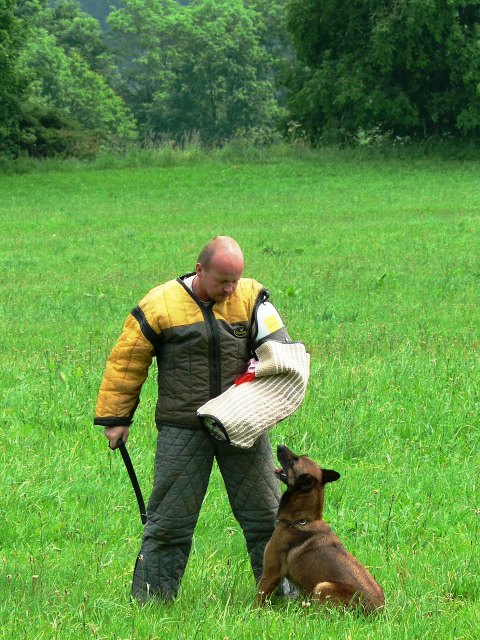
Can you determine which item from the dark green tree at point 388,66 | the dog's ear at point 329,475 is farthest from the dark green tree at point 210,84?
the dog's ear at point 329,475

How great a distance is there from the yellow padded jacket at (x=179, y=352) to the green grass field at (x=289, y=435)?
874 mm

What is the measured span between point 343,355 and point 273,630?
625 centimetres

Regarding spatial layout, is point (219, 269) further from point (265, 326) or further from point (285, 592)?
point (285, 592)

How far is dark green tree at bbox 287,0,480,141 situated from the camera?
3903 cm

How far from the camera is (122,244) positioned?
2016 centimetres

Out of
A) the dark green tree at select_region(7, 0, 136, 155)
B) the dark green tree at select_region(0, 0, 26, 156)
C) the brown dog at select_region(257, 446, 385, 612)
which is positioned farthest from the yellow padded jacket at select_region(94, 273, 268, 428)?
the dark green tree at select_region(7, 0, 136, 155)

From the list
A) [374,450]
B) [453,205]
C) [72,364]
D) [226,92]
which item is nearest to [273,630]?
[374,450]

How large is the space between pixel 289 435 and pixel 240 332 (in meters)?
2.66

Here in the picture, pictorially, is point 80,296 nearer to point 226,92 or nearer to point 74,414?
point 74,414

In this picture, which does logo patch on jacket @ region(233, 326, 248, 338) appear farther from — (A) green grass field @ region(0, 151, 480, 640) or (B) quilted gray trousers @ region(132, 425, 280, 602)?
(A) green grass field @ region(0, 151, 480, 640)

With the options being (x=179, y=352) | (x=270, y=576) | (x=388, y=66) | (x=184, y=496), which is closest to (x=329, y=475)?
(x=270, y=576)

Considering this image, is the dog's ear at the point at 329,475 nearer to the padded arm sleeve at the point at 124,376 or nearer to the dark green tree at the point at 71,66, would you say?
the padded arm sleeve at the point at 124,376

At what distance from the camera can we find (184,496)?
194 inches

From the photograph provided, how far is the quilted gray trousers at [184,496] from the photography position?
16.0ft
